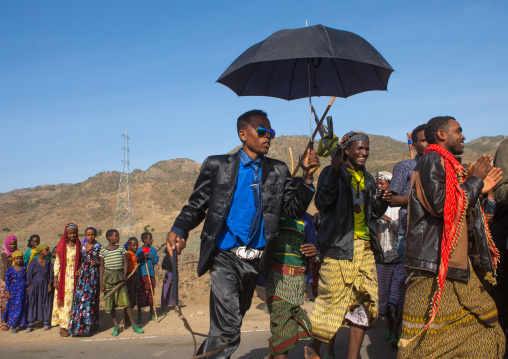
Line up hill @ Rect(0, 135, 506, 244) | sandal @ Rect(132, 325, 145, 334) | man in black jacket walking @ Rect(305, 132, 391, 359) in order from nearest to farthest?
man in black jacket walking @ Rect(305, 132, 391, 359)
sandal @ Rect(132, 325, 145, 334)
hill @ Rect(0, 135, 506, 244)

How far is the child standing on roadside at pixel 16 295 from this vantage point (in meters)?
9.86

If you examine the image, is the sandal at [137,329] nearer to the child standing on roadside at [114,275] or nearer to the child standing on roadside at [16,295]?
the child standing on roadside at [114,275]

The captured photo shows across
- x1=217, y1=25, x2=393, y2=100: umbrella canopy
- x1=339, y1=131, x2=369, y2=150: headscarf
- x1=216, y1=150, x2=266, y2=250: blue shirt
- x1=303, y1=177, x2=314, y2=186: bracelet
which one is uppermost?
x1=217, y1=25, x2=393, y2=100: umbrella canopy

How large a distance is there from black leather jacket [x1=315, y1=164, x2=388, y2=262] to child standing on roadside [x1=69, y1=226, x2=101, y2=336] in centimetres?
600

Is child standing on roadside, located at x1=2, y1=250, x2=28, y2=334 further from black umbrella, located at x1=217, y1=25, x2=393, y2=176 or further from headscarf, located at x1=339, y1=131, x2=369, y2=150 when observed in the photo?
headscarf, located at x1=339, y1=131, x2=369, y2=150

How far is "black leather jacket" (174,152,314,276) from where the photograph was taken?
4.07 metres

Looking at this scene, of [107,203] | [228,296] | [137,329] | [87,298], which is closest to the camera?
[228,296]

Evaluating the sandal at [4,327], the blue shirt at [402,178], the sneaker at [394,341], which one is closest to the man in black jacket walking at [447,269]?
the blue shirt at [402,178]

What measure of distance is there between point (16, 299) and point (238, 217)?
789 centimetres

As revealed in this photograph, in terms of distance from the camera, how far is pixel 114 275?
31.1 ft

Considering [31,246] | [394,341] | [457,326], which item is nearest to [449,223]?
[457,326]

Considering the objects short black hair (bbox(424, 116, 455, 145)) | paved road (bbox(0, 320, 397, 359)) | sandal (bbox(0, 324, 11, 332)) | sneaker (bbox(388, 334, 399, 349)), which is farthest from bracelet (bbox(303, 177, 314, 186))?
sandal (bbox(0, 324, 11, 332))

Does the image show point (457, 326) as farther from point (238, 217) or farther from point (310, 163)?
point (238, 217)

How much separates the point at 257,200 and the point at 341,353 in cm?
281
